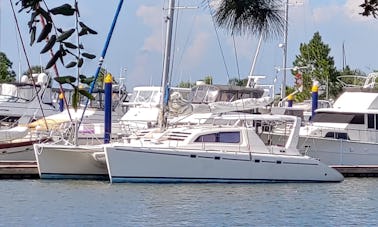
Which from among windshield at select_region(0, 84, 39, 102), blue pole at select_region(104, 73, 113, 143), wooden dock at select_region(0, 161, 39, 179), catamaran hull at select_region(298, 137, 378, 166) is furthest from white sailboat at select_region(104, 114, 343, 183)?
windshield at select_region(0, 84, 39, 102)

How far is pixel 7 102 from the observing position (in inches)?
1476

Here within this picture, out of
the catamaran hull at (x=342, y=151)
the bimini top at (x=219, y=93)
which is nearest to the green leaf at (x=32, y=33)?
the catamaran hull at (x=342, y=151)

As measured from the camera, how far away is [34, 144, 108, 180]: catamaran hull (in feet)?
84.7

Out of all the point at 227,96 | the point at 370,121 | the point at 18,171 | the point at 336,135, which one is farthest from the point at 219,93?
the point at 18,171

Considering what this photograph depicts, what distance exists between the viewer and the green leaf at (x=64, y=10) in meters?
3.38

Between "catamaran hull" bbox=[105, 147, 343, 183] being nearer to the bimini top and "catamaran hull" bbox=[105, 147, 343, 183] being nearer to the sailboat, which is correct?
the sailboat

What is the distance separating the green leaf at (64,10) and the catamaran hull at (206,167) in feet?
69.3

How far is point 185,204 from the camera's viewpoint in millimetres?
21641

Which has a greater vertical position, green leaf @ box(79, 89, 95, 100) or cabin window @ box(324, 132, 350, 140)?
green leaf @ box(79, 89, 95, 100)

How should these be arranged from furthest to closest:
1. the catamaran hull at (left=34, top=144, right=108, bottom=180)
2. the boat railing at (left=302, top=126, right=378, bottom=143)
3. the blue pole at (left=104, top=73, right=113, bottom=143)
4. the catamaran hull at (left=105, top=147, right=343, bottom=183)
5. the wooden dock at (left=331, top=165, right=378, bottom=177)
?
the boat railing at (left=302, top=126, right=378, bottom=143) < the wooden dock at (left=331, top=165, right=378, bottom=177) < the blue pole at (left=104, top=73, right=113, bottom=143) < the catamaran hull at (left=34, top=144, right=108, bottom=180) < the catamaran hull at (left=105, top=147, right=343, bottom=183)

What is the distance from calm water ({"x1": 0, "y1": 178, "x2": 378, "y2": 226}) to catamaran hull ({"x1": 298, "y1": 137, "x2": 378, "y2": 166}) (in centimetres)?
279

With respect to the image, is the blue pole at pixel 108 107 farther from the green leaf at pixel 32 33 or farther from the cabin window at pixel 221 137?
the green leaf at pixel 32 33

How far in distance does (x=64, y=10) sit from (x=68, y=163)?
23366 millimetres

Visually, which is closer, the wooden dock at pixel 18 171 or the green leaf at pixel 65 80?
the green leaf at pixel 65 80
